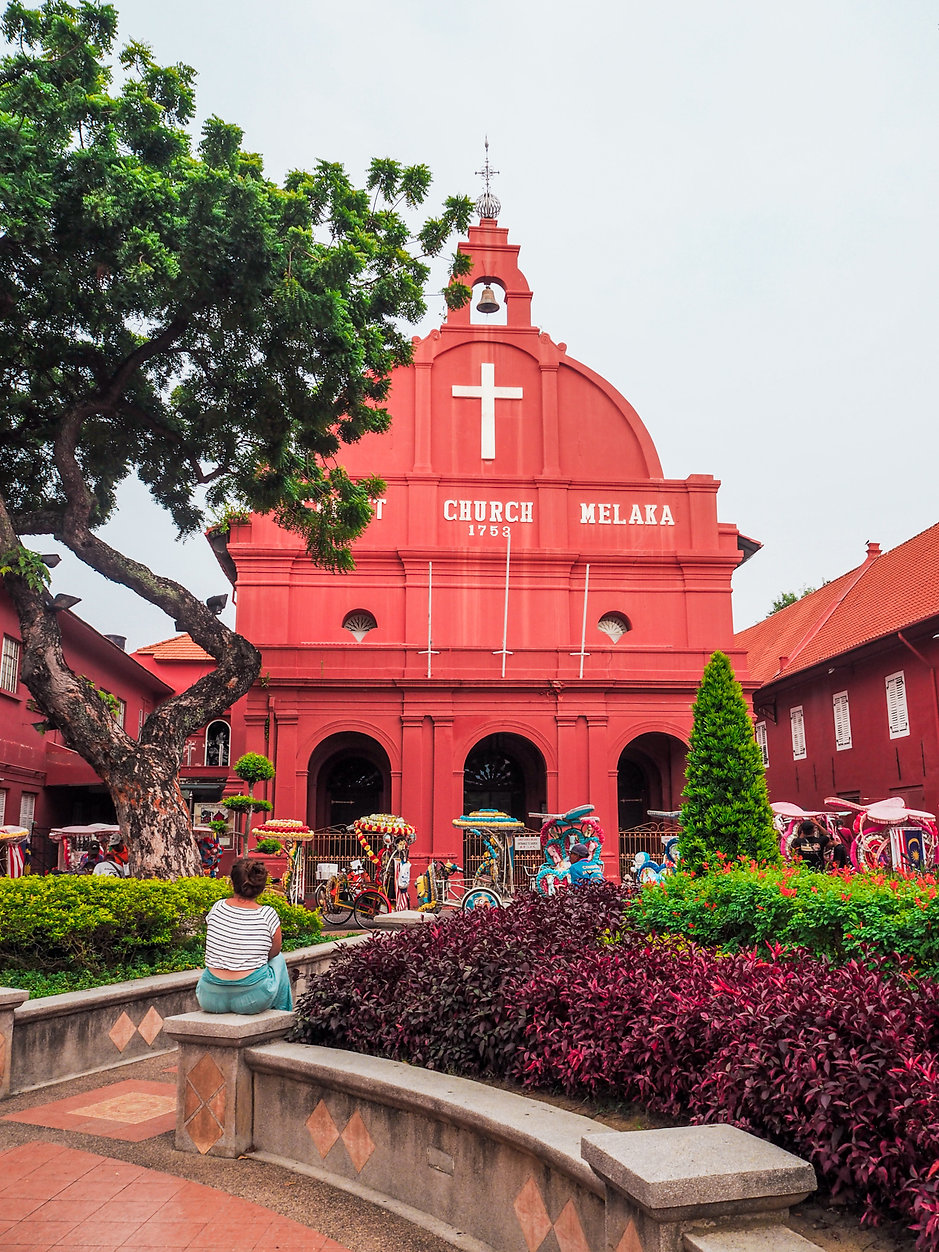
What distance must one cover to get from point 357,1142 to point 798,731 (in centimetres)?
2324

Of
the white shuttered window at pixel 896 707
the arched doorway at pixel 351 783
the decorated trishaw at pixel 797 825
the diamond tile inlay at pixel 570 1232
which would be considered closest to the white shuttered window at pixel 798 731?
the white shuttered window at pixel 896 707

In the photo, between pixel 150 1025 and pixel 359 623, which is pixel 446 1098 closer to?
pixel 150 1025

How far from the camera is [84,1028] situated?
623 centimetres

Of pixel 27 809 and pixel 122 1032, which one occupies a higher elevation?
pixel 27 809

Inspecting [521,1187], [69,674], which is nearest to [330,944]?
[69,674]

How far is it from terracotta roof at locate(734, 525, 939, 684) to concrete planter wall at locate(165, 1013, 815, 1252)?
57.1ft

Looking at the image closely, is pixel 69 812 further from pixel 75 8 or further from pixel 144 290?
pixel 75 8

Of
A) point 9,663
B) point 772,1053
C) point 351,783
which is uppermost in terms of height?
point 9,663

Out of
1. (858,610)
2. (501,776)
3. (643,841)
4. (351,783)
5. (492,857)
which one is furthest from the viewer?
(858,610)

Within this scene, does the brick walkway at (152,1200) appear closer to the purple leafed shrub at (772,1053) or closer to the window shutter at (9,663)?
the purple leafed shrub at (772,1053)

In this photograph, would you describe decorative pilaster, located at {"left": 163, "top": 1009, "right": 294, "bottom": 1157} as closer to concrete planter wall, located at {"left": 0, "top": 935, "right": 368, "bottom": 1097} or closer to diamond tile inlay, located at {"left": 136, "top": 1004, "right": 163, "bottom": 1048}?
concrete planter wall, located at {"left": 0, "top": 935, "right": 368, "bottom": 1097}

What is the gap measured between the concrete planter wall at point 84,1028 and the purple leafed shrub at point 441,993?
787 mm

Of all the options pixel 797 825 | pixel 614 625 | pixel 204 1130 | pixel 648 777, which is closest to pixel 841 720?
pixel 648 777

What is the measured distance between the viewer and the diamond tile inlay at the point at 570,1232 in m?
3.12
